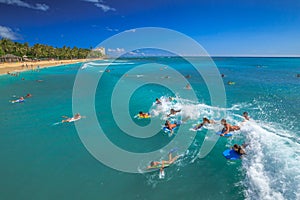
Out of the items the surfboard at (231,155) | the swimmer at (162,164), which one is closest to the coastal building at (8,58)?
the swimmer at (162,164)

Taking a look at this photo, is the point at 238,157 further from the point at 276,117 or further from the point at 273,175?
the point at 276,117

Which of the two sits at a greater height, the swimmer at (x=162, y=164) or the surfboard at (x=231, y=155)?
the surfboard at (x=231, y=155)

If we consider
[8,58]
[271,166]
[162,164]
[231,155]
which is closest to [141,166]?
[162,164]

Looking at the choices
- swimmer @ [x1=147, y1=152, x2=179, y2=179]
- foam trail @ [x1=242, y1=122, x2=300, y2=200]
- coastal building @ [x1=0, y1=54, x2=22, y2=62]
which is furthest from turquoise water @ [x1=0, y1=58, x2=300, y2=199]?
coastal building @ [x1=0, y1=54, x2=22, y2=62]

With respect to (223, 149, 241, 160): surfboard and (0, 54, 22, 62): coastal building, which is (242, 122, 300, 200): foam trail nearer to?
(223, 149, 241, 160): surfboard

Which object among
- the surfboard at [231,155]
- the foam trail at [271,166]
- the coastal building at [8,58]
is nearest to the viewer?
the foam trail at [271,166]

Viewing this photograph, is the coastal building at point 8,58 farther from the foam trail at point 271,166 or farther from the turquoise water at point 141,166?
the foam trail at point 271,166

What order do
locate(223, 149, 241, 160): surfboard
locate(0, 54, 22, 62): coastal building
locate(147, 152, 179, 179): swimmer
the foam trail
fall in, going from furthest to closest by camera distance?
locate(0, 54, 22, 62): coastal building
locate(223, 149, 241, 160): surfboard
locate(147, 152, 179, 179): swimmer
the foam trail

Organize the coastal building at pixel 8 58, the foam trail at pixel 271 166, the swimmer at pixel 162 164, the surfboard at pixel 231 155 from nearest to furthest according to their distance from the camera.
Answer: the foam trail at pixel 271 166, the swimmer at pixel 162 164, the surfboard at pixel 231 155, the coastal building at pixel 8 58

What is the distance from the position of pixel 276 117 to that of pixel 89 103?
56.9 ft

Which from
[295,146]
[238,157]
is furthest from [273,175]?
[295,146]

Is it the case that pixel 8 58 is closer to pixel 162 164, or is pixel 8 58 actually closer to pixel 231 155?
pixel 162 164

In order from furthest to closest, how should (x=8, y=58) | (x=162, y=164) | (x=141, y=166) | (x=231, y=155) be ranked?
(x=8, y=58), (x=231, y=155), (x=141, y=166), (x=162, y=164)

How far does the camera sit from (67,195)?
7578 mm
